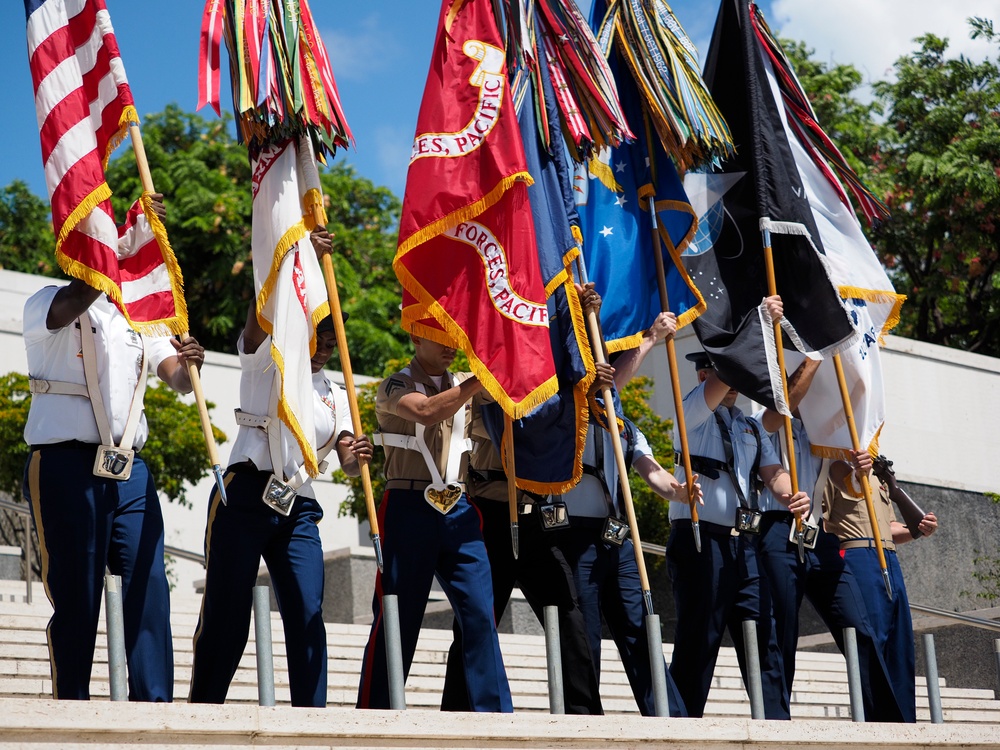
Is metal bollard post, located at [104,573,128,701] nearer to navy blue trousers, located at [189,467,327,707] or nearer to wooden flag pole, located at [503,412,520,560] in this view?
navy blue trousers, located at [189,467,327,707]

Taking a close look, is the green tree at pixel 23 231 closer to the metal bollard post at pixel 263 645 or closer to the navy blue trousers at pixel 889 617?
the navy blue trousers at pixel 889 617

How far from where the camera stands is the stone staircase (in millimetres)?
4484

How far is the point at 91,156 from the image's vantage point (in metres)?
6.27

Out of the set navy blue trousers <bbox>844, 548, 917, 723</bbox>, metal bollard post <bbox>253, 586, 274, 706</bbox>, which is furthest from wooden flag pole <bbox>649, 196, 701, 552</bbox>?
metal bollard post <bbox>253, 586, 274, 706</bbox>

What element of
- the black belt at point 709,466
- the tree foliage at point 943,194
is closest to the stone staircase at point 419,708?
the black belt at point 709,466

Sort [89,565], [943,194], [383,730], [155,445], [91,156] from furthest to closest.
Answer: [943,194], [155,445], [91,156], [89,565], [383,730]

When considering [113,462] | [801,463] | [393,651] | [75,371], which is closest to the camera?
[393,651]

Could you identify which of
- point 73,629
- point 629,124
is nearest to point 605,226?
point 629,124

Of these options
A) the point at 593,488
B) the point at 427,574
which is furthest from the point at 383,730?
the point at 593,488

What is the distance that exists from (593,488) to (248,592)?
1.83 metres

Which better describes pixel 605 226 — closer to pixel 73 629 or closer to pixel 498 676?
pixel 498 676

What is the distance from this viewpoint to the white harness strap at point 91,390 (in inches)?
233

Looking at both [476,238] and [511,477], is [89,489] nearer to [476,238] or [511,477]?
[511,477]

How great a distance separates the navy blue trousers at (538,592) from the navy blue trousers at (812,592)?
5.21 feet
